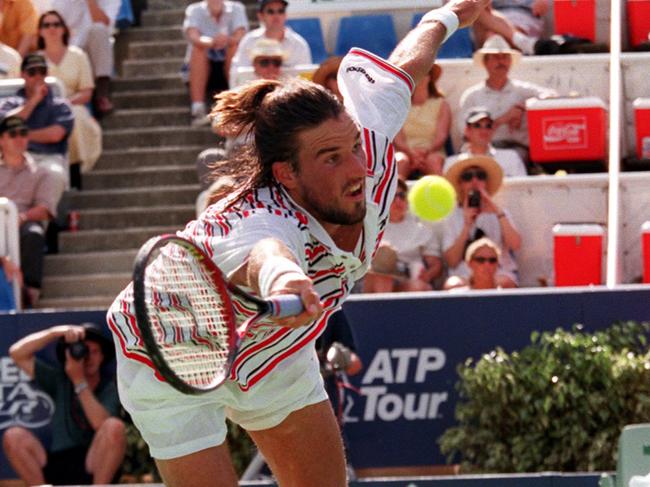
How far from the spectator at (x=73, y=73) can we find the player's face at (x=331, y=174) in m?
6.32

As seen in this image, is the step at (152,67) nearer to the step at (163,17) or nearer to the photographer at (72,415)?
the step at (163,17)

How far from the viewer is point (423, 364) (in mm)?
7664

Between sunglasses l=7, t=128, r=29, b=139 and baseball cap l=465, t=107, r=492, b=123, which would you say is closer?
baseball cap l=465, t=107, r=492, b=123

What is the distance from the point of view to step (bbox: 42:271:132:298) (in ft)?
30.8

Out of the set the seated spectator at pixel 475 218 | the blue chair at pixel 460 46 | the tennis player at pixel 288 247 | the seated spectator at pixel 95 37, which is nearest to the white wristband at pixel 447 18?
the tennis player at pixel 288 247

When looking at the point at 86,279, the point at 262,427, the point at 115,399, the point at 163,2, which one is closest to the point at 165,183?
the point at 86,279

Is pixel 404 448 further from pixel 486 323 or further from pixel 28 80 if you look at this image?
pixel 28 80

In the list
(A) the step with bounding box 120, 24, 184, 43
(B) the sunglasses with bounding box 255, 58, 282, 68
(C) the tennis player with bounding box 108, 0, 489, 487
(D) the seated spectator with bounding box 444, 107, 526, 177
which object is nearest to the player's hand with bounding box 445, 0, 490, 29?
(C) the tennis player with bounding box 108, 0, 489, 487

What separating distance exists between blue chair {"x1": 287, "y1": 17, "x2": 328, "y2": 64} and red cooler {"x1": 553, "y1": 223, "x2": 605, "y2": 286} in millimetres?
2741

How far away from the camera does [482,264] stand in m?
7.97

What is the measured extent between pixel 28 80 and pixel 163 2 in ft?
8.55

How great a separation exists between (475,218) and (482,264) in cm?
45

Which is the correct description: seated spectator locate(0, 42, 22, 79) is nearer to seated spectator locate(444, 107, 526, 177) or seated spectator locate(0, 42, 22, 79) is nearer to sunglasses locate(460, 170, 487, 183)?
seated spectator locate(444, 107, 526, 177)

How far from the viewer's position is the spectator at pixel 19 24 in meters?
10.4
